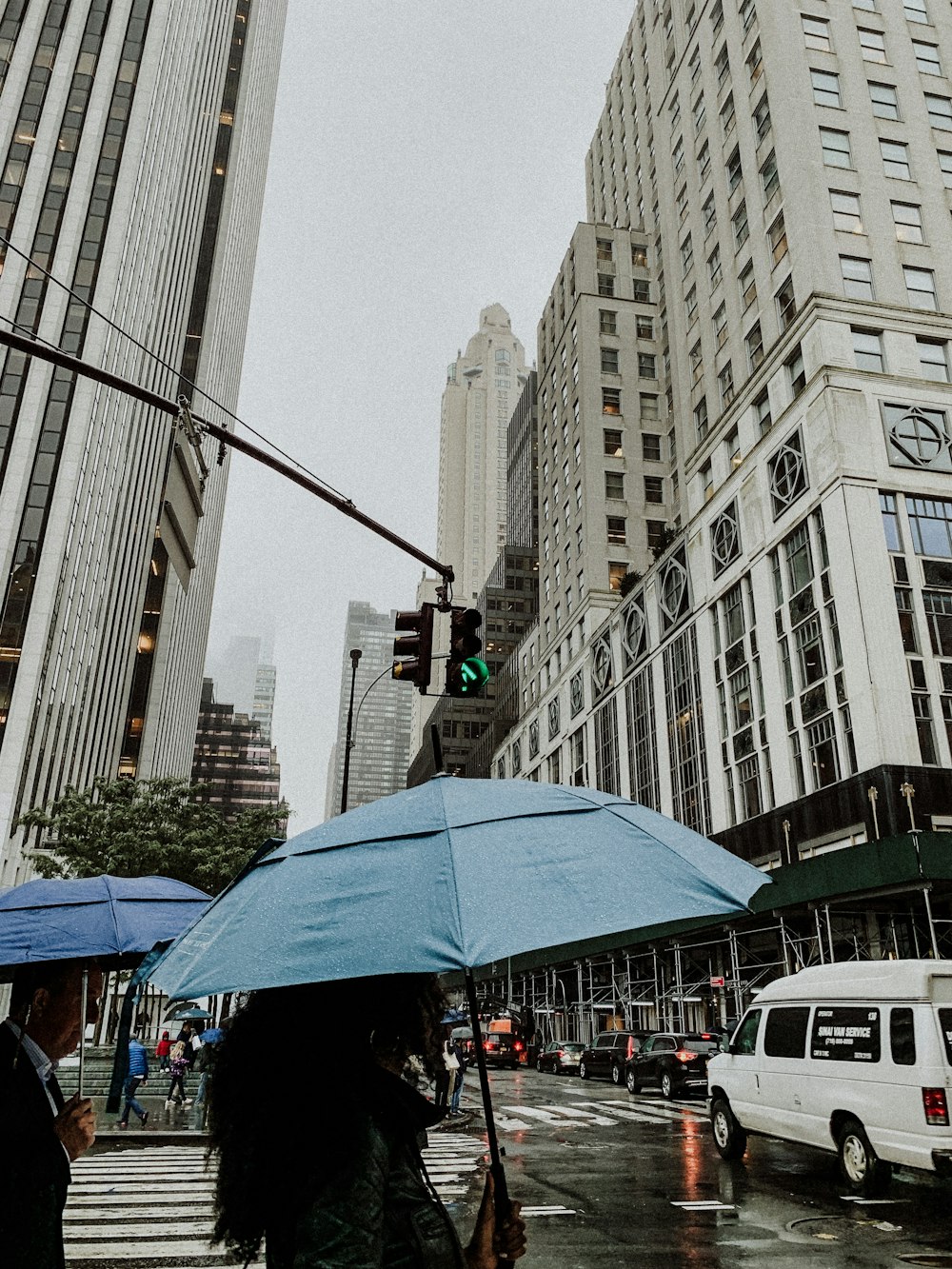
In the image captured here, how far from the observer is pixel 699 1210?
9602 millimetres

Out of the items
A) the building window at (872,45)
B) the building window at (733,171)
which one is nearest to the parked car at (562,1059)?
the building window at (733,171)

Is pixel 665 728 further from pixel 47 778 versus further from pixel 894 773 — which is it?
pixel 47 778

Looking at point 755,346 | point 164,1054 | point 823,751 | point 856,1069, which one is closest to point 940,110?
point 755,346

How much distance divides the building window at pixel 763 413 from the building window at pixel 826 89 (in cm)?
1368

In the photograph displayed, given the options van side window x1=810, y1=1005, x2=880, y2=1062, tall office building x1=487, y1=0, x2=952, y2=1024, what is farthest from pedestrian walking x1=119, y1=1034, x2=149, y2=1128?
tall office building x1=487, y1=0, x2=952, y2=1024

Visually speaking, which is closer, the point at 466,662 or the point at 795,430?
the point at 466,662

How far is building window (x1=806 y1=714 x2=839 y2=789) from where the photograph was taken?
3262 cm

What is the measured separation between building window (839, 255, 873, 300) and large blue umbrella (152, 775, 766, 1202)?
40062 millimetres

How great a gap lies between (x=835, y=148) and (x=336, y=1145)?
4764 cm

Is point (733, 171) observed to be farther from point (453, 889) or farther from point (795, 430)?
point (453, 889)

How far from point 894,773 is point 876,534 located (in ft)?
28.0

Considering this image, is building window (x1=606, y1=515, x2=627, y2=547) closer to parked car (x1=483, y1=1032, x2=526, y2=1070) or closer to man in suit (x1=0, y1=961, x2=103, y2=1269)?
parked car (x1=483, y1=1032, x2=526, y2=1070)

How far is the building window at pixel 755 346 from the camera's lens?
42312mm

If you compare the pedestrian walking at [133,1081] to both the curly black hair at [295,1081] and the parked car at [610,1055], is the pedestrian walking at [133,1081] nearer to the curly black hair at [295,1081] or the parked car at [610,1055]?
the parked car at [610,1055]
